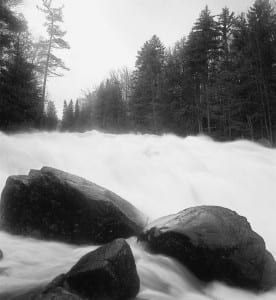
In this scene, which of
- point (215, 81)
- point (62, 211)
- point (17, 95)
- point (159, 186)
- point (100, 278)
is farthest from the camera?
point (215, 81)

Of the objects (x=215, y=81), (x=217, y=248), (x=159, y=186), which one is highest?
(x=215, y=81)

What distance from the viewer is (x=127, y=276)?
13.3 feet

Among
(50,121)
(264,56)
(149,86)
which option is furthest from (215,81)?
(50,121)

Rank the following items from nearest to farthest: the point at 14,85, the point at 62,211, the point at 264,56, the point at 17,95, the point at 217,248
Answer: the point at 217,248 → the point at 62,211 → the point at 17,95 → the point at 14,85 → the point at 264,56

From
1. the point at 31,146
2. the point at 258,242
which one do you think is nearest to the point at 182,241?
the point at 258,242

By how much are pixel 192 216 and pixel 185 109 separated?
22.9 meters

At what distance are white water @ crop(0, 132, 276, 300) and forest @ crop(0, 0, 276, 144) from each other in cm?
803

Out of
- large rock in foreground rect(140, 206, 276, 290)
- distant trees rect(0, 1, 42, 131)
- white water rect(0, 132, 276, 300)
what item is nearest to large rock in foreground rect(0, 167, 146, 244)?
white water rect(0, 132, 276, 300)

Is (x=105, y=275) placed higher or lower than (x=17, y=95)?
lower

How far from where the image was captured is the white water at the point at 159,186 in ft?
16.2

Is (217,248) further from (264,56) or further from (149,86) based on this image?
(149,86)

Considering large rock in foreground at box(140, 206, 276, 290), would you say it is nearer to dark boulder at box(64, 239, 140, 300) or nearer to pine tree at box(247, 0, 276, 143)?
dark boulder at box(64, 239, 140, 300)

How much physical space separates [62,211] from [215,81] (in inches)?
920

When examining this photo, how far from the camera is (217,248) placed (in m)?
5.12
